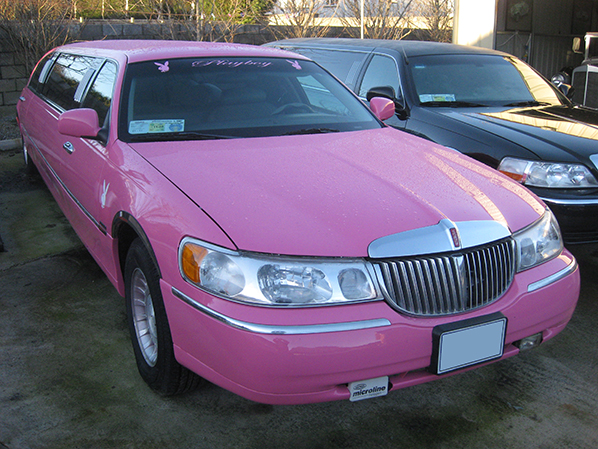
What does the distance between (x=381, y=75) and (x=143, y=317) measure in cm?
367

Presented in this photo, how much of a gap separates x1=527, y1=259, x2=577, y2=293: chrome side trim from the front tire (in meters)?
1.50

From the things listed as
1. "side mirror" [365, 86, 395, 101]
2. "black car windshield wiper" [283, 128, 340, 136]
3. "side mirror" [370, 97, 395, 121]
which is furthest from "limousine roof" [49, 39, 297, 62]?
"side mirror" [365, 86, 395, 101]

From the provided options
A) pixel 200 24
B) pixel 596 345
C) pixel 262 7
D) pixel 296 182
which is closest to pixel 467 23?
pixel 200 24

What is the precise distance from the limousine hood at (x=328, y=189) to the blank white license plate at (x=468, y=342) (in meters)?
0.40

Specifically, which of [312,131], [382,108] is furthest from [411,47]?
[312,131]

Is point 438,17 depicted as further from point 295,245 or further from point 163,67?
point 295,245

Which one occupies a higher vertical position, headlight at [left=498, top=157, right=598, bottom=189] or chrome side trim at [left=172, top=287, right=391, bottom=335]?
headlight at [left=498, top=157, right=598, bottom=189]

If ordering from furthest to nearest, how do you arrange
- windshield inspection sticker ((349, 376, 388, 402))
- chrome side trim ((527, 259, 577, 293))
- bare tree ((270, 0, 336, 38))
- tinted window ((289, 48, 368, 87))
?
bare tree ((270, 0, 336, 38)) < tinted window ((289, 48, 368, 87)) < chrome side trim ((527, 259, 577, 293)) < windshield inspection sticker ((349, 376, 388, 402))

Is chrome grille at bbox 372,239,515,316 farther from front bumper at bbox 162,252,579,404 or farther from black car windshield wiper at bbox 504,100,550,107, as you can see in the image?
black car windshield wiper at bbox 504,100,550,107

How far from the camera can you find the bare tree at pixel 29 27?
369 inches

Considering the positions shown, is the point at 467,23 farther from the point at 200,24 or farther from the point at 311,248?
the point at 311,248

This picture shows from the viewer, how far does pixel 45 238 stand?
475 cm

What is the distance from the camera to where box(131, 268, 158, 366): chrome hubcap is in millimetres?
2715

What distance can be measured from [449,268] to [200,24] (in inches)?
439
